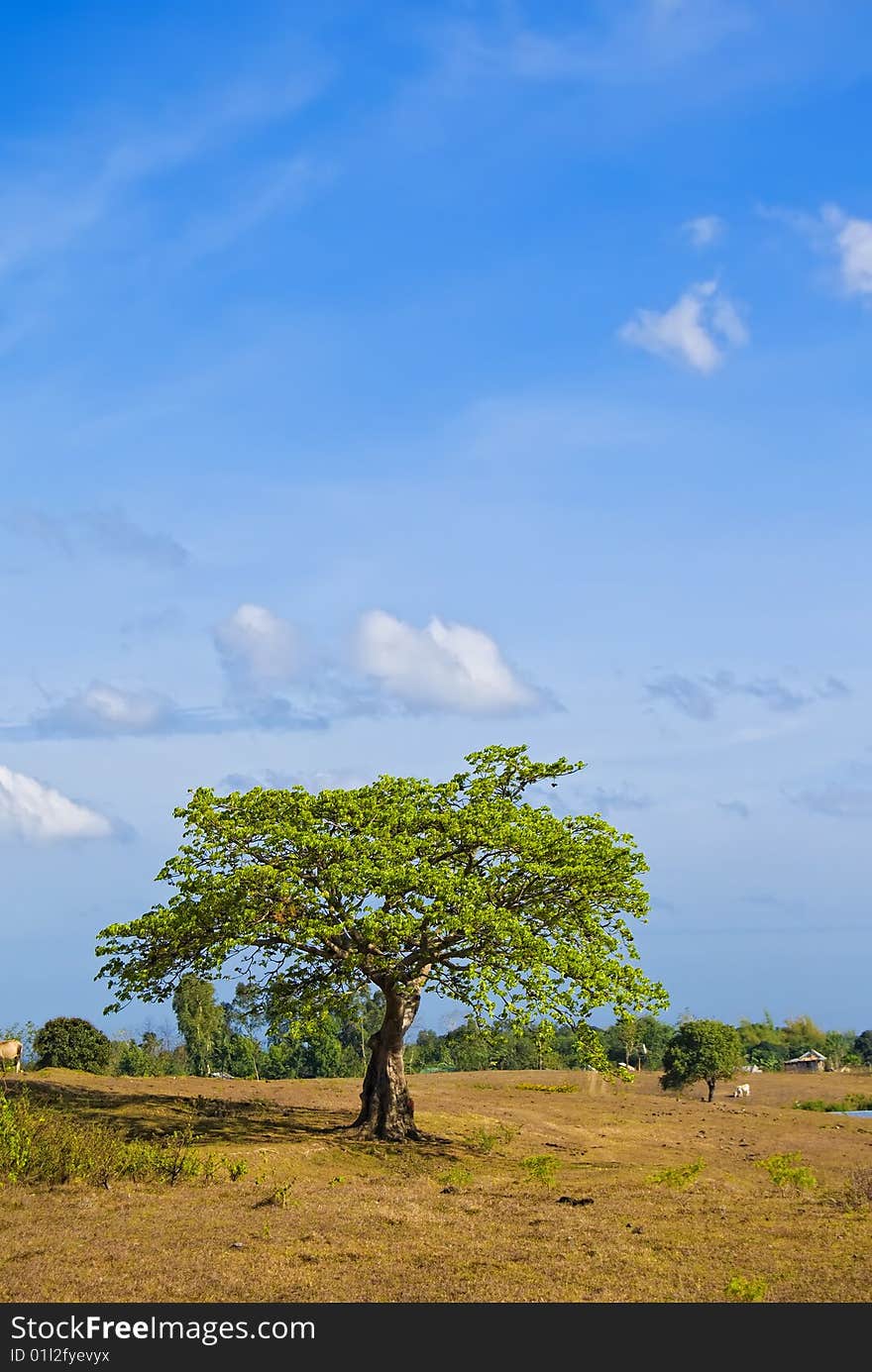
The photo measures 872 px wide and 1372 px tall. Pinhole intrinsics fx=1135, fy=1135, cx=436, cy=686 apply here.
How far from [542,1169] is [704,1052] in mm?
33029

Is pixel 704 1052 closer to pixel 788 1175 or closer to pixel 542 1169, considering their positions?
pixel 788 1175

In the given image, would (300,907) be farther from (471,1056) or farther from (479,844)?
(471,1056)

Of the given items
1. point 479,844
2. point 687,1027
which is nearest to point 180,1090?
point 479,844

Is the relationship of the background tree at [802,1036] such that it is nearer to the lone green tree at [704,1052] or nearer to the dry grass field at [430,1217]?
the lone green tree at [704,1052]

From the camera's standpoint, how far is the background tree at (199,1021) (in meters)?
62.2

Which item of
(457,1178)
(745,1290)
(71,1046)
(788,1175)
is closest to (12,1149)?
(457,1178)

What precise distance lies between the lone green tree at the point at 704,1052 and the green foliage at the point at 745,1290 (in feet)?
148

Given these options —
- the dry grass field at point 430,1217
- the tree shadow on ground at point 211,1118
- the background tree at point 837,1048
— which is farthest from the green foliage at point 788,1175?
the background tree at point 837,1048

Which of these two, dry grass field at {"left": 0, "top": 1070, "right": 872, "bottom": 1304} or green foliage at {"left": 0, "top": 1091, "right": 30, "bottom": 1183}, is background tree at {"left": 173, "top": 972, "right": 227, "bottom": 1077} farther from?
green foliage at {"left": 0, "top": 1091, "right": 30, "bottom": 1183}

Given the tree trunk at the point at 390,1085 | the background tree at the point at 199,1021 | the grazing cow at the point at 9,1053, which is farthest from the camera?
the background tree at the point at 199,1021

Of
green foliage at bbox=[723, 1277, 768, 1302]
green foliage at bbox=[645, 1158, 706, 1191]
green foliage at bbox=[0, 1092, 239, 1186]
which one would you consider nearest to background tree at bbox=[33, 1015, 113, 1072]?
green foliage at bbox=[0, 1092, 239, 1186]

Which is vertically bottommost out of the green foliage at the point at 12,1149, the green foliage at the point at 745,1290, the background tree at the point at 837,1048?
the background tree at the point at 837,1048

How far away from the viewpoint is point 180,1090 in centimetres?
4169

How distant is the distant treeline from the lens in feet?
109
